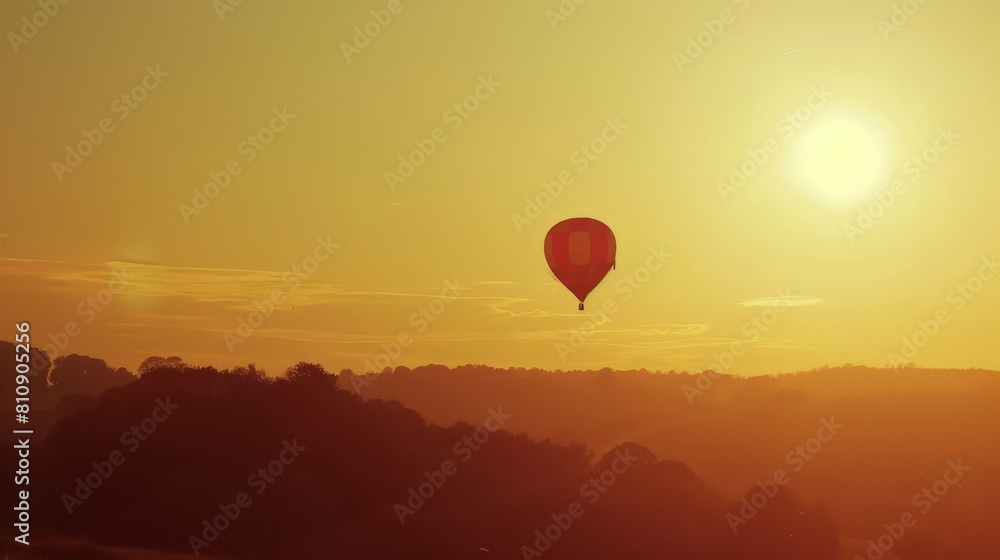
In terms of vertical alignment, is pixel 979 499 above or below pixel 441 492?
above

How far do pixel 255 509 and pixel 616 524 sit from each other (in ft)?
89.8

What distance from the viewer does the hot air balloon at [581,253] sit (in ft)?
190

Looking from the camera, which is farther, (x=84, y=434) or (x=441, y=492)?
(x=441, y=492)

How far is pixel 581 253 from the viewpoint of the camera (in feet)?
191

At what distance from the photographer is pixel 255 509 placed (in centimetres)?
5838

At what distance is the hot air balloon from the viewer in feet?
190

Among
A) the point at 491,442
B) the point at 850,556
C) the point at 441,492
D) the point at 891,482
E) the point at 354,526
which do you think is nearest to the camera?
the point at 354,526

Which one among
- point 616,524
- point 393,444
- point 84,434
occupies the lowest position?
point 84,434

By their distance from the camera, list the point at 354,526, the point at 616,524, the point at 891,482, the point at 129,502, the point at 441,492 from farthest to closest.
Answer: the point at 891,482 → the point at 616,524 → the point at 441,492 → the point at 354,526 → the point at 129,502

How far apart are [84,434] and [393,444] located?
19550mm

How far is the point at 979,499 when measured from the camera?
417 ft

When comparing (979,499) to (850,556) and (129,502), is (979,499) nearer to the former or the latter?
(850,556)

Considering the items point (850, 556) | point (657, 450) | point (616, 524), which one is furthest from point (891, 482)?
point (616, 524)

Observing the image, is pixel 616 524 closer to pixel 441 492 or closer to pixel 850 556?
pixel 441 492
